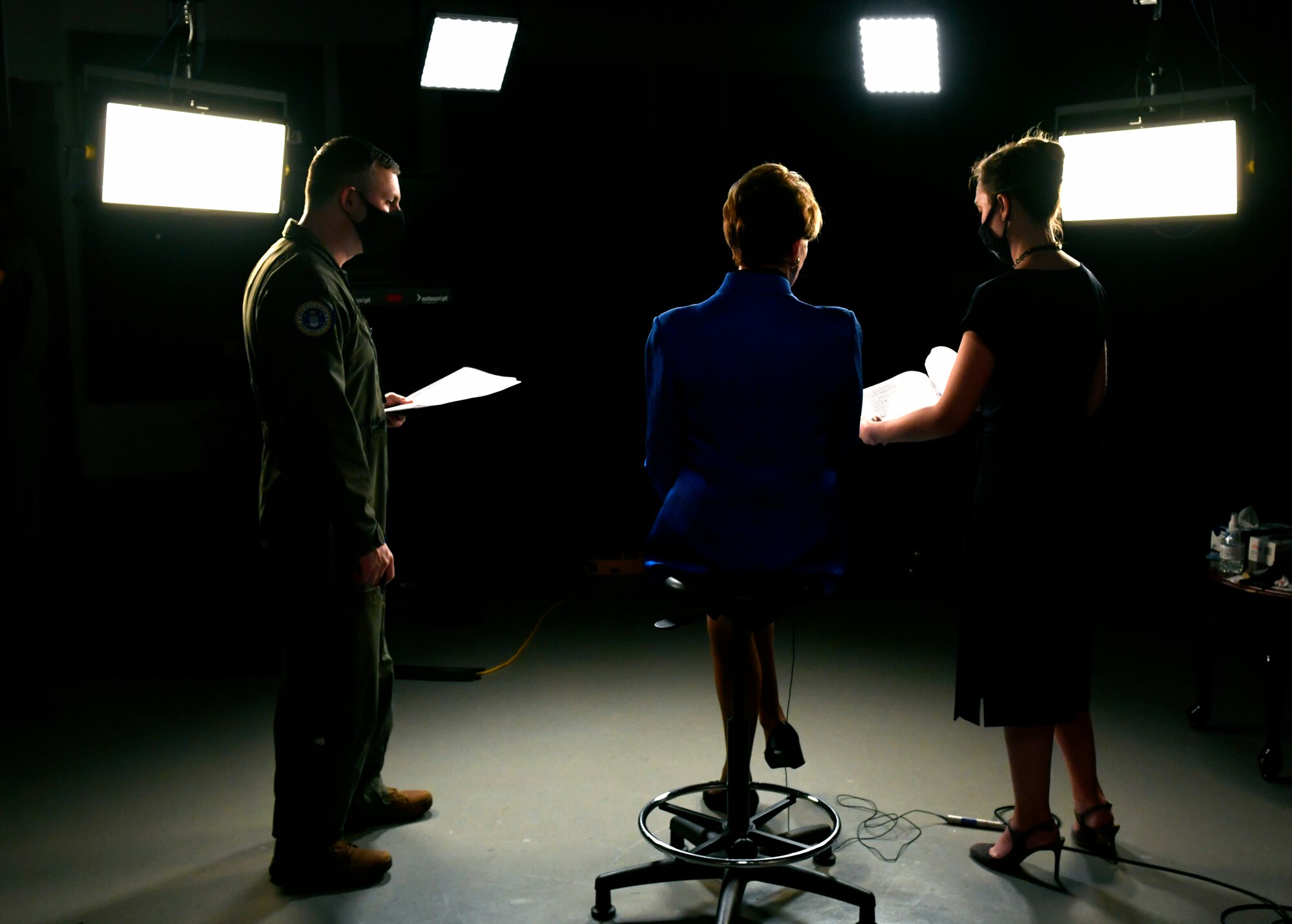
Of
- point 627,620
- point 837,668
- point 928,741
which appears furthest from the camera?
point 627,620

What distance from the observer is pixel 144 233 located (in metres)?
5.12

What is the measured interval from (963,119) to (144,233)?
3798 mm

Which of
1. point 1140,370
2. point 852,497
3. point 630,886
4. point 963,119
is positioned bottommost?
point 630,886

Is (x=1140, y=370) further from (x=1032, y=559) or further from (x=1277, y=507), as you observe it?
(x=1032, y=559)

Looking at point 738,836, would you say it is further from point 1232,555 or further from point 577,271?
point 577,271

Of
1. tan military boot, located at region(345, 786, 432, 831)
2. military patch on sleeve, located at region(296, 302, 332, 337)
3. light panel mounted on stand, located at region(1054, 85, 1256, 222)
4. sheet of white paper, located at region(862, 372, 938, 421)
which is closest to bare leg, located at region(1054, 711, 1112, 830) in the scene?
sheet of white paper, located at region(862, 372, 938, 421)

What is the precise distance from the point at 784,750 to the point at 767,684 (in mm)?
240

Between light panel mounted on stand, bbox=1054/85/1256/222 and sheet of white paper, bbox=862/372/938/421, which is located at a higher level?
light panel mounted on stand, bbox=1054/85/1256/222

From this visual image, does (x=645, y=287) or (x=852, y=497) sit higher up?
(x=645, y=287)

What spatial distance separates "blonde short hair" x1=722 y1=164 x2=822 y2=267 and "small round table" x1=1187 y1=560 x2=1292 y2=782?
1.77 meters

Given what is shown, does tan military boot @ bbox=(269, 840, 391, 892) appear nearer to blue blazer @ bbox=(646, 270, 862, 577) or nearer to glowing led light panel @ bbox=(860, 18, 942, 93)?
blue blazer @ bbox=(646, 270, 862, 577)

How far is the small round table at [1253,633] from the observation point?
2.92 meters

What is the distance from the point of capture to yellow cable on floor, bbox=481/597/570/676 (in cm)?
382

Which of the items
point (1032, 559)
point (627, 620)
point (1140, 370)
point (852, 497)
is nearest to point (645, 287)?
point (852, 497)
